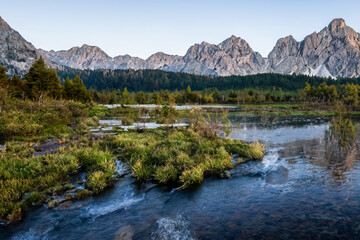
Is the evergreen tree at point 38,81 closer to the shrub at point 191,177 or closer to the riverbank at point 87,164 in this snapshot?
the riverbank at point 87,164

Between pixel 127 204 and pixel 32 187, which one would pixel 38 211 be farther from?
pixel 127 204

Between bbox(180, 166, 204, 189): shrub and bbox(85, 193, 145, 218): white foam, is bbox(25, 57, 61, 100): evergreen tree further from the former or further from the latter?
bbox(85, 193, 145, 218): white foam

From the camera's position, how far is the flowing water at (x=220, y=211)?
10.2 m

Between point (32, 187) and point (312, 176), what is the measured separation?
1826 cm

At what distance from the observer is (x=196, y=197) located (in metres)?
14.0

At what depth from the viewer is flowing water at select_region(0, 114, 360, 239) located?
33.4 ft

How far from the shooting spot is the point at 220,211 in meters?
12.3

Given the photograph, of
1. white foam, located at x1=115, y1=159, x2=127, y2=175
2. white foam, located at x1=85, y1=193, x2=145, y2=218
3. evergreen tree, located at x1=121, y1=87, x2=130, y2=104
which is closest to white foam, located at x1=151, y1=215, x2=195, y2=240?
white foam, located at x1=85, y1=193, x2=145, y2=218

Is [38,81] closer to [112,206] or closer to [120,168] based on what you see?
[120,168]

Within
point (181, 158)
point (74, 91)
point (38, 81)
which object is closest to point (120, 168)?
point (181, 158)

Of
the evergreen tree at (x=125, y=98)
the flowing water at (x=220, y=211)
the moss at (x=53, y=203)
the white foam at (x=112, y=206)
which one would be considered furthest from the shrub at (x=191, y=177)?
the evergreen tree at (x=125, y=98)

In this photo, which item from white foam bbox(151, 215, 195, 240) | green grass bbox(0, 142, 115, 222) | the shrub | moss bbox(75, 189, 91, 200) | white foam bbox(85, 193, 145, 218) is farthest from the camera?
the shrub

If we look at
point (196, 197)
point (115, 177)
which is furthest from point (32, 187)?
point (196, 197)

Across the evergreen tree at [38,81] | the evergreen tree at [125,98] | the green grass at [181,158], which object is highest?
the evergreen tree at [38,81]
